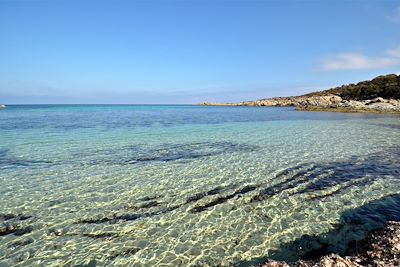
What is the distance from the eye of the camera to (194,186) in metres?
11.6

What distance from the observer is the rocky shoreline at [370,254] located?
532 centimetres

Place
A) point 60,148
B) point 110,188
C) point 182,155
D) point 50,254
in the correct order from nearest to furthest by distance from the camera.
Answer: point 50,254 → point 110,188 → point 182,155 → point 60,148

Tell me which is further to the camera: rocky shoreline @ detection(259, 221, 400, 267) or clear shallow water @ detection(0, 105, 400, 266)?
clear shallow water @ detection(0, 105, 400, 266)

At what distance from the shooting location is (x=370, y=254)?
19.1ft

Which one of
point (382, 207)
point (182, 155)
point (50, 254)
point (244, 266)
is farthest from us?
point (182, 155)

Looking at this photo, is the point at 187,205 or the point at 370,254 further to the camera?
the point at 187,205

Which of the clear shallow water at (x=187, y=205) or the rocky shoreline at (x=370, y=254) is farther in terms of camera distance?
the clear shallow water at (x=187, y=205)

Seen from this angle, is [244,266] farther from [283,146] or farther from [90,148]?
[90,148]

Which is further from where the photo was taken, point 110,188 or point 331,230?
point 110,188

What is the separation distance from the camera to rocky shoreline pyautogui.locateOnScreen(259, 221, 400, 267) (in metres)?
5.32

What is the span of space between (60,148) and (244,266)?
17933mm

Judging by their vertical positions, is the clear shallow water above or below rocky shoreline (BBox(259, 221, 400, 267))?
below

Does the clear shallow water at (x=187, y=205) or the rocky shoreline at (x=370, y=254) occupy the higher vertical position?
the rocky shoreline at (x=370, y=254)

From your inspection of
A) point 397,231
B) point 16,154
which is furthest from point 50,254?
point 16,154
